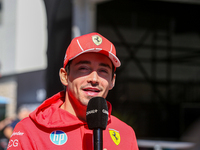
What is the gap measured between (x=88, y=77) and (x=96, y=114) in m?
0.30

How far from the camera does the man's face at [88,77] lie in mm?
1706

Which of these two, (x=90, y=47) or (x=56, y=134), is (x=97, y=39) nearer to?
(x=90, y=47)

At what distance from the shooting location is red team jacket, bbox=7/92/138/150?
63.1 inches

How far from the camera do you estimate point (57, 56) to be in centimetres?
348

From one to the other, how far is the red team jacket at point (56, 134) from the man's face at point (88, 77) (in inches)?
6.2

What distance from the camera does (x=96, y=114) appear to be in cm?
150

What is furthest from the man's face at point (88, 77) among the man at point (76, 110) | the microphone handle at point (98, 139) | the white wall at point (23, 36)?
the white wall at point (23, 36)

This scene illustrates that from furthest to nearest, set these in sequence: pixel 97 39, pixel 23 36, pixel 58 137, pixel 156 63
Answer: pixel 156 63
pixel 23 36
pixel 97 39
pixel 58 137

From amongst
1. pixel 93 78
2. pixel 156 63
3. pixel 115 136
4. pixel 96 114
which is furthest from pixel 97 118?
pixel 156 63

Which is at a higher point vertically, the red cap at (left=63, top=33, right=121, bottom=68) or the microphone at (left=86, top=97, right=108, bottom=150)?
the red cap at (left=63, top=33, right=121, bottom=68)

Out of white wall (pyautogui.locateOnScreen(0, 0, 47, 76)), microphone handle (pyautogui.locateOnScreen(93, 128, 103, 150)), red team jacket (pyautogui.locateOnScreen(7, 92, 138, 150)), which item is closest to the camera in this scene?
microphone handle (pyautogui.locateOnScreen(93, 128, 103, 150))

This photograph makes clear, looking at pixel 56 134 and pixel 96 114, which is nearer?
pixel 96 114

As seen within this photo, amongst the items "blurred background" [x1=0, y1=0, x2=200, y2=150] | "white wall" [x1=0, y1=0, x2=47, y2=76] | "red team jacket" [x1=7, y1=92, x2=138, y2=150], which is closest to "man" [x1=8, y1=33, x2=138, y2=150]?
"red team jacket" [x1=7, y1=92, x2=138, y2=150]

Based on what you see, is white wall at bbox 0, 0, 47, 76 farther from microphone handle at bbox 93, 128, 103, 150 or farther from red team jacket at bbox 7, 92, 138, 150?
microphone handle at bbox 93, 128, 103, 150
